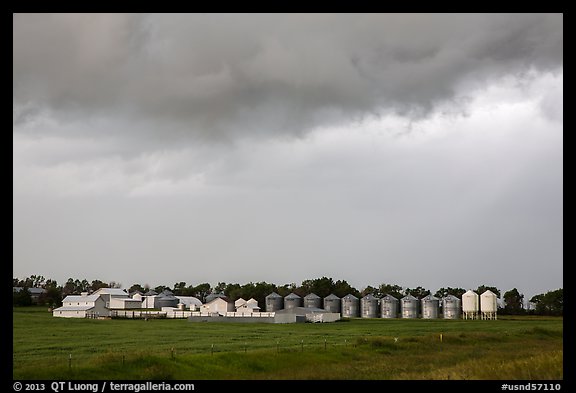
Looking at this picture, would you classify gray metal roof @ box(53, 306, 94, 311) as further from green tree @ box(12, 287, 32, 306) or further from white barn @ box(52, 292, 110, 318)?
green tree @ box(12, 287, 32, 306)

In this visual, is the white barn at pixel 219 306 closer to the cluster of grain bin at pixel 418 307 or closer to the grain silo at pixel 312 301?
the cluster of grain bin at pixel 418 307

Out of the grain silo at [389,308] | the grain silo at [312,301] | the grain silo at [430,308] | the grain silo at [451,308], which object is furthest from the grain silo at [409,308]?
the grain silo at [312,301]

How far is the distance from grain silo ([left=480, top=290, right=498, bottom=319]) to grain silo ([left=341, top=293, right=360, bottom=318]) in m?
28.5

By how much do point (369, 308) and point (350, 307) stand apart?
4654 mm

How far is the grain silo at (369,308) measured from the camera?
146363 millimetres

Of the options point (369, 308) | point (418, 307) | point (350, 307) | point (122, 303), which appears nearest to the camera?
point (418, 307)

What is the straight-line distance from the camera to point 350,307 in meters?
149

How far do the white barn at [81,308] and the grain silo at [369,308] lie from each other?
193 feet

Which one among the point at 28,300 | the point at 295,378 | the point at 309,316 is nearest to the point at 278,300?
the point at 309,316

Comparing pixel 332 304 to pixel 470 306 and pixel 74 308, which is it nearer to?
pixel 470 306

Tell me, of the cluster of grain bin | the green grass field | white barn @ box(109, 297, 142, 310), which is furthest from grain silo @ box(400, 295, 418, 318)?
the green grass field

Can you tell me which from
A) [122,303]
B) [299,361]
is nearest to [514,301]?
[122,303]
